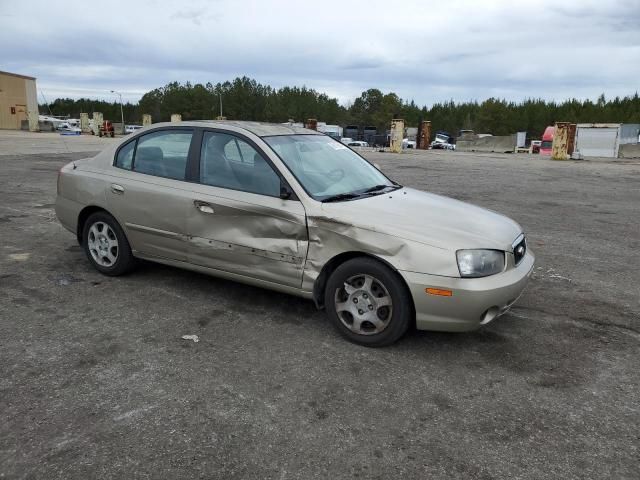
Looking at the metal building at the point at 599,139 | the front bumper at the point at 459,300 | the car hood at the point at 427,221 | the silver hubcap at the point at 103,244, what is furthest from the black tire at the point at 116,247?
the metal building at the point at 599,139

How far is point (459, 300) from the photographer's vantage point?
344 centimetres

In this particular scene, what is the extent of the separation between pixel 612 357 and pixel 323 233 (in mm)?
2188

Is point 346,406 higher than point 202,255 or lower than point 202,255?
lower

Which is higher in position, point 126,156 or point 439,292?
point 126,156

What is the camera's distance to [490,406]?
10.1 ft

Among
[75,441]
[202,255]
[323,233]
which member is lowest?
[75,441]

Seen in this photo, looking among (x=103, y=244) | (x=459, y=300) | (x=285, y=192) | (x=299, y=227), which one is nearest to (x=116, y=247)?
(x=103, y=244)

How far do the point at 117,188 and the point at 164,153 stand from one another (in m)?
0.56

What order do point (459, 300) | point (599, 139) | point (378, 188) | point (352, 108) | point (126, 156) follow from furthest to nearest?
point (352, 108), point (599, 139), point (126, 156), point (378, 188), point (459, 300)

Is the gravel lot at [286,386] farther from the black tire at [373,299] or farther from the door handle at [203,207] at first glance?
the door handle at [203,207]

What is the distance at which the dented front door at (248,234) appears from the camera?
3961 mm

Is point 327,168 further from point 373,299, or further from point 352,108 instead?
point 352,108

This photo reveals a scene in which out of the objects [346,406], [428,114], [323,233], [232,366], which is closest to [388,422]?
[346,406]

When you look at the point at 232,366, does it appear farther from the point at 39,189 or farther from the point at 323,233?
the point at 39,189
